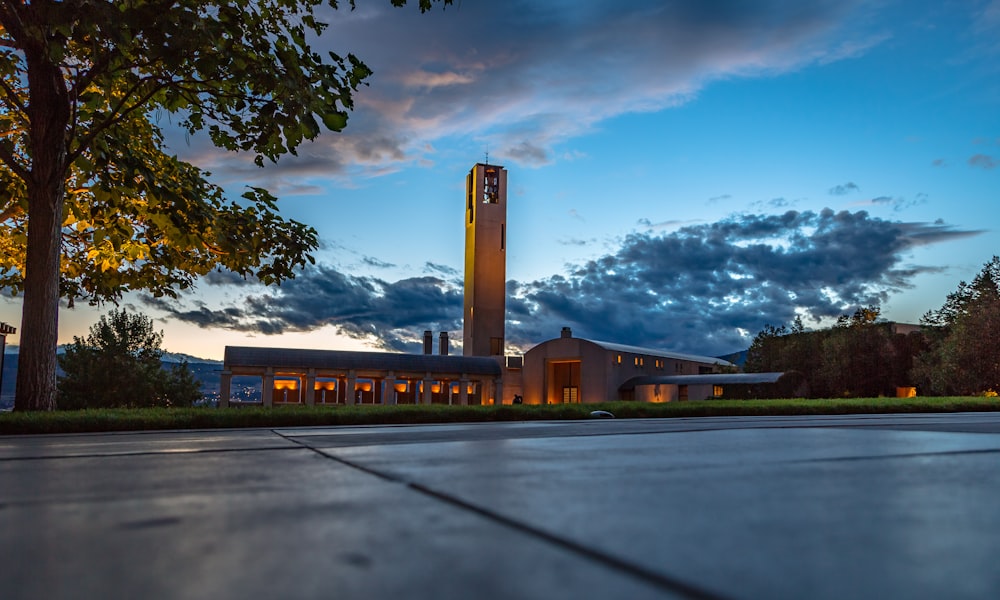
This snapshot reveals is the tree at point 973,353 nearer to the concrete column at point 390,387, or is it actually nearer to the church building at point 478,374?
the church building at point 478,374

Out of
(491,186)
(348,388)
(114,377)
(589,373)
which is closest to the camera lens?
(114,377)

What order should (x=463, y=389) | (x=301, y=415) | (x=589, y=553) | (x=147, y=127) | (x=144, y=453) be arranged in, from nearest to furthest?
(x=589, y=553), (x=144, y=453), (x=301, y=415), (x=147, y=127), (x=463, y=389)

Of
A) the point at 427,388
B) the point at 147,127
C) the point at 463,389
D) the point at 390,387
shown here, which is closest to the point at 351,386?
the point at 390,387

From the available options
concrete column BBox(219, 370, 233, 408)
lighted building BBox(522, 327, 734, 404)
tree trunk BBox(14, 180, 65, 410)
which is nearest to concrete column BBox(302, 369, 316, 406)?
concrete column BBox(219, 370, 233, 408)

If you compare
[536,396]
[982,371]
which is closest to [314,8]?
[982,371]

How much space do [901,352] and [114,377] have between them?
189ft

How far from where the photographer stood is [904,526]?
4.19 feet

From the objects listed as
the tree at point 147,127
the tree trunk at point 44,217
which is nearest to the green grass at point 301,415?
the tree trunk at point 44,217

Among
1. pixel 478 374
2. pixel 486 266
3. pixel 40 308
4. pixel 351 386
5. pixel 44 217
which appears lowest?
pixel 351 386

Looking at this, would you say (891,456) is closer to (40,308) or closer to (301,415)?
(301,415)

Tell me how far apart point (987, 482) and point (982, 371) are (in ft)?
145

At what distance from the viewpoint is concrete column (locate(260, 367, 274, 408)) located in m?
42.2

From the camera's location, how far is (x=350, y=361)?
1831 inches

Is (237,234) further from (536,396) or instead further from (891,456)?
(536,396)
